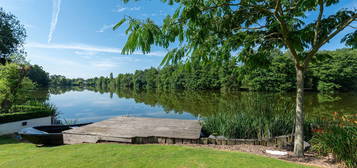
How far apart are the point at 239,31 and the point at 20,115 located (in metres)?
8.79

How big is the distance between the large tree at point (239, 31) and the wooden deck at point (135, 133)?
2.50 meters

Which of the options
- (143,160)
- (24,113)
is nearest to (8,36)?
(24,113)

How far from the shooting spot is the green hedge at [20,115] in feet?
20.5

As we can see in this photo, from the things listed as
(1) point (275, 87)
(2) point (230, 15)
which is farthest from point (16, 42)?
(1) point (275, 87)

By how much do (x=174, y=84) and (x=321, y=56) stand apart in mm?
47962

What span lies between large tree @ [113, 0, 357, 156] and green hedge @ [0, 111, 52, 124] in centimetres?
763

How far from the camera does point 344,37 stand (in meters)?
3.09

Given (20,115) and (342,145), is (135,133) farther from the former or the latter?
(20,115)

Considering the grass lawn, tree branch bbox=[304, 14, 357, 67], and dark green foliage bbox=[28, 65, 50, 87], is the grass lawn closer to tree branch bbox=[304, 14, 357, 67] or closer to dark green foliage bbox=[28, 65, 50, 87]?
tree branch bbox=[304, 14, 357, 67]

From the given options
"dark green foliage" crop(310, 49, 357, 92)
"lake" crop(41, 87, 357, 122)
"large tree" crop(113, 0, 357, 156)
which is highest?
"dark green foliage" crop(310, 49, 357, 92)

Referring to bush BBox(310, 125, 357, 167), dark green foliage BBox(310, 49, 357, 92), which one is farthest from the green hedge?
dark green foliage BBox(310, 49, 357, 92)

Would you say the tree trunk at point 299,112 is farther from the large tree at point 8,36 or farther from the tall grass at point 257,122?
the large tree at point 8,36

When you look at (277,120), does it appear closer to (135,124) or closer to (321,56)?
(321,56)

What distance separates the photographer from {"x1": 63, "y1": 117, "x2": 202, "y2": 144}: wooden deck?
4.39m
